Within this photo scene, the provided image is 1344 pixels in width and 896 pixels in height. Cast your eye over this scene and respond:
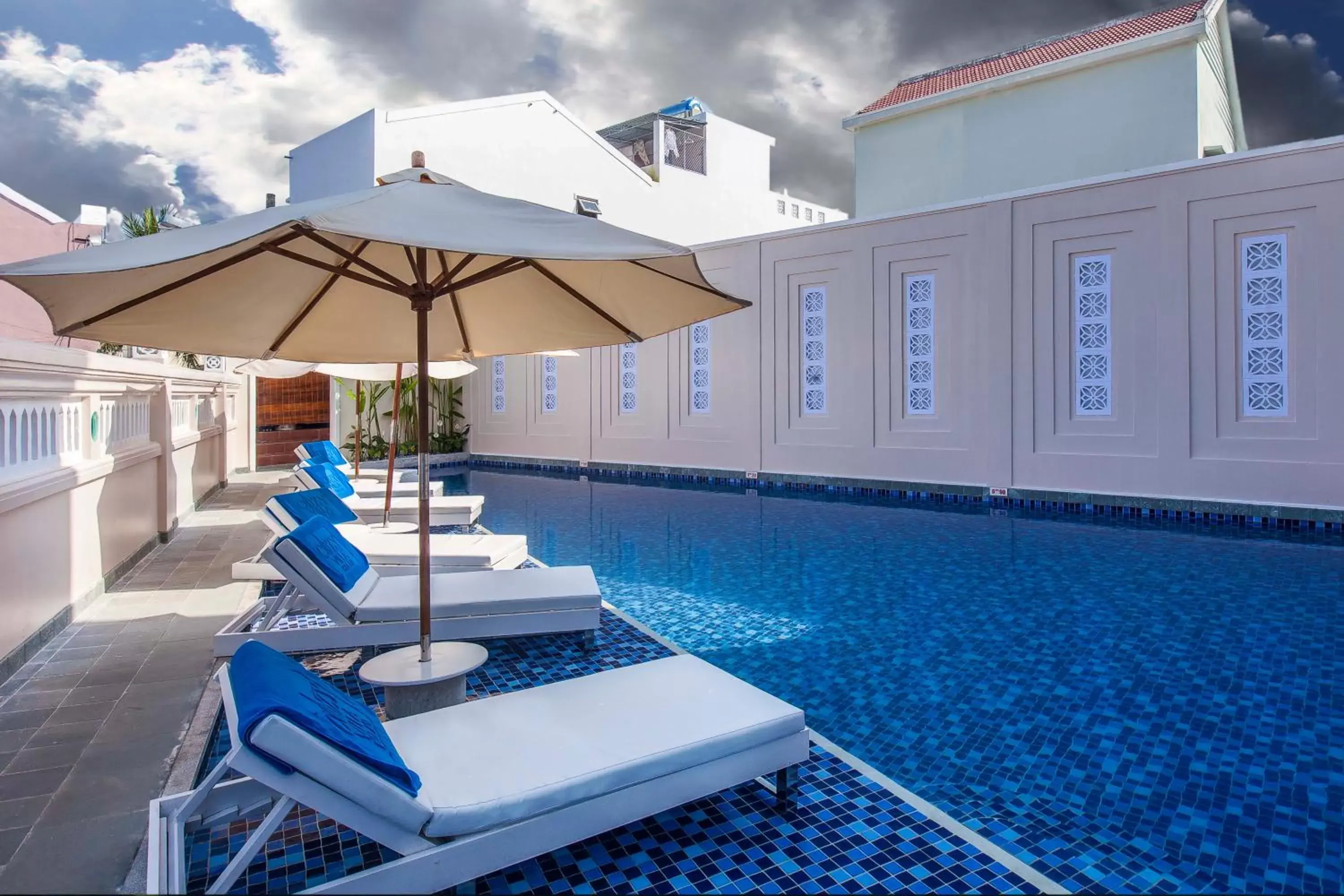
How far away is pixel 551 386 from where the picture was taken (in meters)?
17.6

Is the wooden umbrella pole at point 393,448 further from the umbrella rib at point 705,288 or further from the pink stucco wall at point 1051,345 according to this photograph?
the pink stucco wall at point 1051,345

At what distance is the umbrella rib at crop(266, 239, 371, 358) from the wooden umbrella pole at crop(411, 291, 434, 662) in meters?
0.60

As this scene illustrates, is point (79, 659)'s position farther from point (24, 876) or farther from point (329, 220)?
point (329, 220)

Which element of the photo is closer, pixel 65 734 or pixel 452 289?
pixel 65 734

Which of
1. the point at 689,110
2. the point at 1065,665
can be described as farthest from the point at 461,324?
the point at 689,110

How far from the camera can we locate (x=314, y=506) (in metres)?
5.46

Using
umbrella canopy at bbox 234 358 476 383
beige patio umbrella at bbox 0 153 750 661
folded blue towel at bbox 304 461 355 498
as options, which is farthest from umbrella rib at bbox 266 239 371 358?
umbrella canopy at bbox 234 358 476 383

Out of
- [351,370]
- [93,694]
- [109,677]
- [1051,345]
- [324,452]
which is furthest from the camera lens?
[1051,345]

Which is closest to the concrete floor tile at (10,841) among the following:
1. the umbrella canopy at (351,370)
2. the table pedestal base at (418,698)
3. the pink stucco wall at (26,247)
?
the table pedestal base at (418,698)

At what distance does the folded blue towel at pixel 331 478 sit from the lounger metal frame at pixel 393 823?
564 cm

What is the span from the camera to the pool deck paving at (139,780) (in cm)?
249

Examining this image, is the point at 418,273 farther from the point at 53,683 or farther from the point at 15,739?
the point at 53,683

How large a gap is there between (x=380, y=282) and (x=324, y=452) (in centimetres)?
762

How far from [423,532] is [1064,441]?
9.47m
